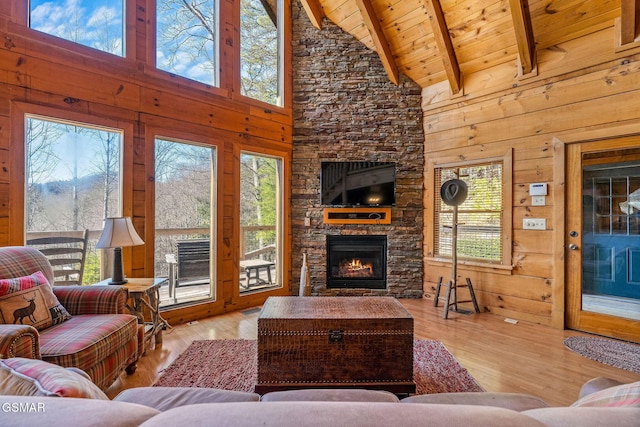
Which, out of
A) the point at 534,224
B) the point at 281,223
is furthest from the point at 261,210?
the point at 534,224

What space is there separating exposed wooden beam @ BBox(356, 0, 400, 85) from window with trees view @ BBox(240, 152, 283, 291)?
2.11m

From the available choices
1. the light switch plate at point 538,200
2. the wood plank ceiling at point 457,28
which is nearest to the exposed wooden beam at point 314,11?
the wood plank ceiling at point 457,28

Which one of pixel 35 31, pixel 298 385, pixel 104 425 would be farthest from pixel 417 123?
pixel 104 425

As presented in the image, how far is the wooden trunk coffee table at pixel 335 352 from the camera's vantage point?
6.29 feet

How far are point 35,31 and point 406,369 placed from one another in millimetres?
4171

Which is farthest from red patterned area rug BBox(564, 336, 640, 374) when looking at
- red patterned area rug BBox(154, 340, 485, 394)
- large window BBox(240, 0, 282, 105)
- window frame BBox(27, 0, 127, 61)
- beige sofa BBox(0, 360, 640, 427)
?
window frame BBox(27, 0, 127, 61)

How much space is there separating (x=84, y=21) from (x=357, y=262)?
14.0 feet

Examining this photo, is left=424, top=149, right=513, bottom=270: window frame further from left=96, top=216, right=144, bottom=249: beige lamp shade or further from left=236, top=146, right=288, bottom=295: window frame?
left=96, top=216, right=144, bottom=249: beige lamp shade

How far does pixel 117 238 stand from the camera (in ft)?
8.42

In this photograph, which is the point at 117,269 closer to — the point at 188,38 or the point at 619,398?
the point at 188,38

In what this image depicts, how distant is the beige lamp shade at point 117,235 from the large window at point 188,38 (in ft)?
6.39

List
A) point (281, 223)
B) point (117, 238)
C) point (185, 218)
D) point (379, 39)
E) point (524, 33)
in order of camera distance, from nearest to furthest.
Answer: point (117, 238), point (524, 33), point (185, 218), point (379, 39), point (281, 223)

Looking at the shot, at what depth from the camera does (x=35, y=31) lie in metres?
2.69

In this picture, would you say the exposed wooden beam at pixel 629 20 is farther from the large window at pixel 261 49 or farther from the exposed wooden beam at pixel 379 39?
the large window at pixel 261 49
